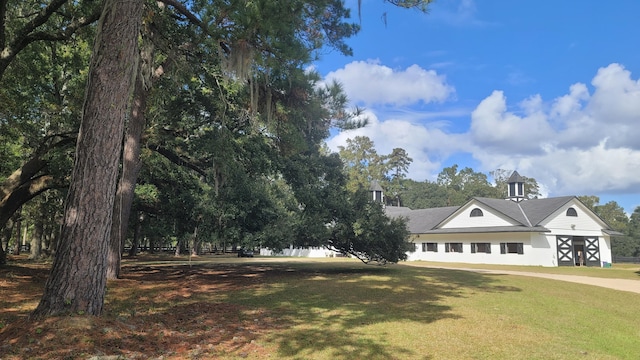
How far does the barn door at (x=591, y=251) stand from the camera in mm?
30609

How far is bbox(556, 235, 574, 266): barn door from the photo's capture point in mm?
29298

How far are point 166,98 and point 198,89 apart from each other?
3.83 ft

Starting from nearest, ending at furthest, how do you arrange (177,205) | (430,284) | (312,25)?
(312,25) < (430,284) < (177,205)

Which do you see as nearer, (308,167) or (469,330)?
(469,330)

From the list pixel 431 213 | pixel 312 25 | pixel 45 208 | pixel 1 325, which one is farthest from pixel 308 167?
pixel 431 213

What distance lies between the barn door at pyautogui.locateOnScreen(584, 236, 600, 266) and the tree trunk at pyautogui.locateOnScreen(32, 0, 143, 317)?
113 ft

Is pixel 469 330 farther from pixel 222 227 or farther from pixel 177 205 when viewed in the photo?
pixel 177 205

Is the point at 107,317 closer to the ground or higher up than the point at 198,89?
closer to the ground

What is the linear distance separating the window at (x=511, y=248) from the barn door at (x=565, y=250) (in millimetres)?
2733

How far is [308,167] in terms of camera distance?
1758 cm

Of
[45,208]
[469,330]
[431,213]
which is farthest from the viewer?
[431,213]

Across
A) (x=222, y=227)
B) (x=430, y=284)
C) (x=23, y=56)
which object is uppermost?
(x=23, y=56)

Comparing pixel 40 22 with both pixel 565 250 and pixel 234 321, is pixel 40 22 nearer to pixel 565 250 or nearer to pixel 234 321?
pixel 234 321

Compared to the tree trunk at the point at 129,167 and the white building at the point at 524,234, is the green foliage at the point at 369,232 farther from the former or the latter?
the white building at the point at 524,234
